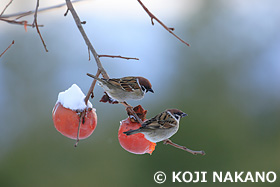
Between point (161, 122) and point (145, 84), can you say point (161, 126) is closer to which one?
point (161, 122)

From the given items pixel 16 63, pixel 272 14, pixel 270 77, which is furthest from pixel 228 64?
pixel 16 63

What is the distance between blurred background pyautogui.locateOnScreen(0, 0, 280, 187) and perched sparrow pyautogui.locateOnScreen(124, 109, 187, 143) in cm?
336

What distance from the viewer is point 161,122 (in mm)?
1920

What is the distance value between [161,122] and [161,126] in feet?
0.10

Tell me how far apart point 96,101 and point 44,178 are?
1.84 m

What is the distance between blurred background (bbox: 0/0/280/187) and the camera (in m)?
6.59

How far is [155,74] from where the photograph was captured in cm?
833

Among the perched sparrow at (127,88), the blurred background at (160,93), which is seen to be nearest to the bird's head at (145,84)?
the perched sparrow at (127,88)

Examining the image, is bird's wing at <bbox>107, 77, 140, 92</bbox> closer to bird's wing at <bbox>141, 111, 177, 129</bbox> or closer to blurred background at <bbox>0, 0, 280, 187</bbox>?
bird's wing at <bbox>141, 111, 177, 129</bbox>

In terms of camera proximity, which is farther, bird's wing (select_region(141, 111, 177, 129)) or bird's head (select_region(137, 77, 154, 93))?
bird's head (select_region(137, 77, 154, 93))

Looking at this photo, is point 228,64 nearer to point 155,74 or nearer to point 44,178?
point 155,74
